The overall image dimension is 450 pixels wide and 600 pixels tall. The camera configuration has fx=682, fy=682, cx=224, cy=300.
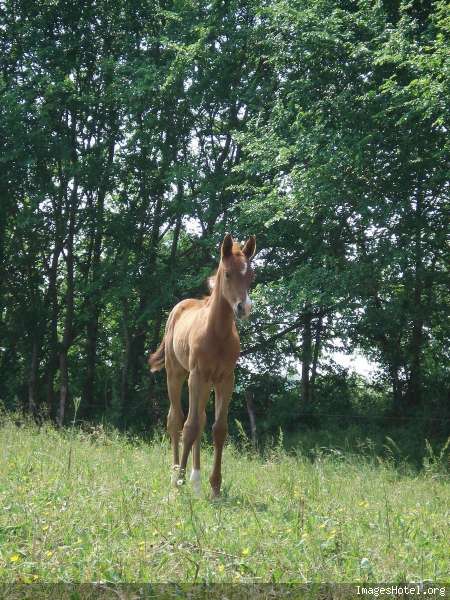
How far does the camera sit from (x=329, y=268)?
12977 mm

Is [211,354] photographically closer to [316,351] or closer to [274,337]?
[274,337]

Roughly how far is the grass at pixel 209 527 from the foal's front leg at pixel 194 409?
378 mm

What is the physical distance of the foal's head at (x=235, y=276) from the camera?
20.8ft

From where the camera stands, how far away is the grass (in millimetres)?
3959

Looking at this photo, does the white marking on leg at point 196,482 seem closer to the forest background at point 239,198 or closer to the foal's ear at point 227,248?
the foal's ear at point 227,248

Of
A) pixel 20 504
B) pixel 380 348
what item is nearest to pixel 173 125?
pixel 380 348

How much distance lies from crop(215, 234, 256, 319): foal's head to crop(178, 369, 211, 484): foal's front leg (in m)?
0.92

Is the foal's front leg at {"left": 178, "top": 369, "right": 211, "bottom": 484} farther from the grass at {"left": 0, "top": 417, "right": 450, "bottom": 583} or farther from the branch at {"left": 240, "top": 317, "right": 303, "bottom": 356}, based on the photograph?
the branch at {"left": 240, "top": 317, "right": 303, "bottom": 356}

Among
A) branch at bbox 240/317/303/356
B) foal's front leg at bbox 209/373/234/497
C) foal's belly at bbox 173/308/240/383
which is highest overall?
branch at bbox 240/317/303/356

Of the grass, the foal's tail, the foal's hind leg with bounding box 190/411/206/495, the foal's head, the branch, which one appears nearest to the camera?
the grass

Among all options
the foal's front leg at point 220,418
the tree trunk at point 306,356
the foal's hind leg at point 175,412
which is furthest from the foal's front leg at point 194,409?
the tree trunk at point 306,356

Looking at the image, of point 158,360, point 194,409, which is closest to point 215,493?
point 194,409

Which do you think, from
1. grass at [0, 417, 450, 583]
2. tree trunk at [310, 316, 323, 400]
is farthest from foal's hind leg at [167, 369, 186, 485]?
tree trunk at [310, 316, 323, 400]

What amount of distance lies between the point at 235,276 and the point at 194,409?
60.8 inches
